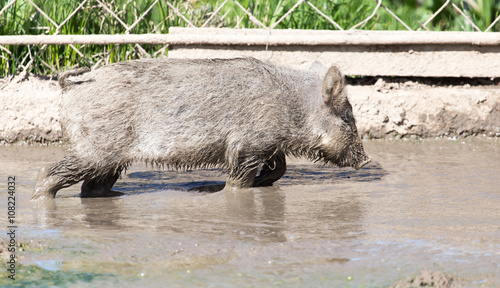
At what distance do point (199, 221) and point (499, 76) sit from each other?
14.0 feet

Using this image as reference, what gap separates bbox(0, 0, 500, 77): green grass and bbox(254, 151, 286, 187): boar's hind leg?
8.25 ft

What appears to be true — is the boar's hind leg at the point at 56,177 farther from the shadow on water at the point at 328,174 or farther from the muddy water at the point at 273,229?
the shadow on water at the point at 328,174

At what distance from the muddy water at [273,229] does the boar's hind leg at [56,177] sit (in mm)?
116

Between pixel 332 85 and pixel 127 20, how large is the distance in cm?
333

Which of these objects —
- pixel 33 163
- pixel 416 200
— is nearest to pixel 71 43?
pixel 33 163

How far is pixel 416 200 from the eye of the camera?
4.67 metres

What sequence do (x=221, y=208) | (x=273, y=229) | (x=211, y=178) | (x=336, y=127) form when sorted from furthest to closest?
(x=211, y=178) → (x=336, y=127) → (x=221, y=208) → (x=273, y=229)

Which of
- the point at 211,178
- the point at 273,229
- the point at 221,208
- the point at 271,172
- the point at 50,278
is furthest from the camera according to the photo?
the point at 211,178

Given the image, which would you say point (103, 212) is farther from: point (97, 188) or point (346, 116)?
point (346, 116)

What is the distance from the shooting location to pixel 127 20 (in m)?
7.62

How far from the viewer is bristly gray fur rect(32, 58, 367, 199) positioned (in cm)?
472

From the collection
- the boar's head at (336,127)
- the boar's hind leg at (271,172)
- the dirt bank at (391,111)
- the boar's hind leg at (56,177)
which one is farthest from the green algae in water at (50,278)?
the dirt bank at (391,111)

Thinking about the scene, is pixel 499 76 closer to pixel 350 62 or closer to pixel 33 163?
pixel 350 62

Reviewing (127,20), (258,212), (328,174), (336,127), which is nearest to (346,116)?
(336,127)
